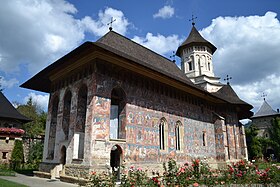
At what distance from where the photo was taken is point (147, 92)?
1476cm

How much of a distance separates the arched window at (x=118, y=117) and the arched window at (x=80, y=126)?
1.59m

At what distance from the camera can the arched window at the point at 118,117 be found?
42.3 ft

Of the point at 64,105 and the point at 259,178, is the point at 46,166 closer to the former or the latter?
the point at 64,105

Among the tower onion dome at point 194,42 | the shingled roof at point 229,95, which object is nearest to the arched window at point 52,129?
the shingled roof at point 229,95

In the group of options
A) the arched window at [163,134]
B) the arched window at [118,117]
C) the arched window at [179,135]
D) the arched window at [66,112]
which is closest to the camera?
the arched window at [118,117]

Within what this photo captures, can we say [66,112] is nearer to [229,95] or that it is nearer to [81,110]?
[81,110]

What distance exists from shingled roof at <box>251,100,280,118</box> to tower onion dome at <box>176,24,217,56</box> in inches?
818

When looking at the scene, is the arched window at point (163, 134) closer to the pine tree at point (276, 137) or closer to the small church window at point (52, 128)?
the small church window at point (52, 128)

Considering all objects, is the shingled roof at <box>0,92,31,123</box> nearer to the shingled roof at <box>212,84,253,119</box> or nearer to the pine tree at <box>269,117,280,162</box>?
the shingled roof at <box>212,84,253,119</box>

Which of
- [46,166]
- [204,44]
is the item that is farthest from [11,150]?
[204,44]

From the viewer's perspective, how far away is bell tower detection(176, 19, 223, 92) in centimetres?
2706

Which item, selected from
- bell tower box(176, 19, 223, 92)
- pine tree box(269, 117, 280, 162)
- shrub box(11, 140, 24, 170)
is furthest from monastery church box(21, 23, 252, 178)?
pine tree box(269, 117, 280, 162)

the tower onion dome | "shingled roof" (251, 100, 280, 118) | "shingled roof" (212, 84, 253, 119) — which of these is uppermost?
the tower onion dome

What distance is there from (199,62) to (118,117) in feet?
55.6
